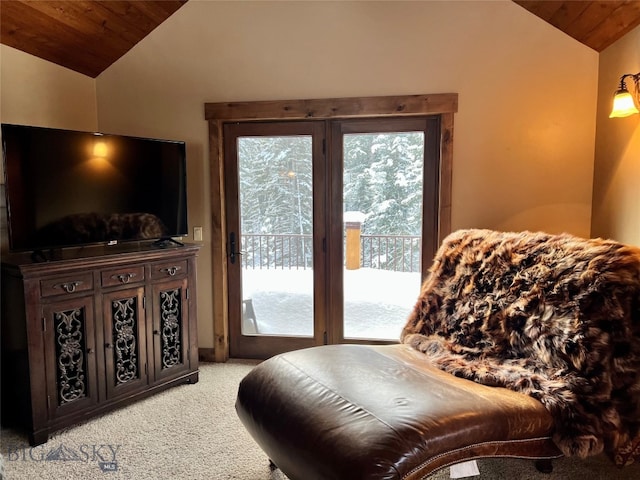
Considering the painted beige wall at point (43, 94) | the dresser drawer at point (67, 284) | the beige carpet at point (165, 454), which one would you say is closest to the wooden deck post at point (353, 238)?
the beige carpet at point (165, 454)

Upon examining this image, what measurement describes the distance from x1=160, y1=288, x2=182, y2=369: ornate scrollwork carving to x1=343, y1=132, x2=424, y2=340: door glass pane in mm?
1250

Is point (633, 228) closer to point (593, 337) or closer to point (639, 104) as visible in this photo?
point (639, 104)

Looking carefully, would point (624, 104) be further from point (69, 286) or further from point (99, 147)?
point (69, 286)

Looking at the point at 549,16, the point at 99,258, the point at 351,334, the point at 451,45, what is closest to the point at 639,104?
the point at 549,16

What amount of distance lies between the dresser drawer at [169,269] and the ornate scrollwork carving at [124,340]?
0.21 metres

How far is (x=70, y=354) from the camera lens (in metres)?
2.38

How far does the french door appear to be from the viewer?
3148 millimetres

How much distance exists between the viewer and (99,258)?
2449 millimetres

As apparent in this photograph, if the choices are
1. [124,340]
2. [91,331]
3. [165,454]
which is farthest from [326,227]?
[165,454]

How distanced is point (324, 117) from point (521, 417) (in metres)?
2.29

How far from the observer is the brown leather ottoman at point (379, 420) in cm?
139

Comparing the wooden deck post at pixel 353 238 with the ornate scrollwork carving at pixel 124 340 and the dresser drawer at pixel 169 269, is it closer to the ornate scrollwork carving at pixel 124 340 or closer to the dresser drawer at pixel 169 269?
the dresser drawer at pixel 169 269

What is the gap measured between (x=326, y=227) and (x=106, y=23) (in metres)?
2.05

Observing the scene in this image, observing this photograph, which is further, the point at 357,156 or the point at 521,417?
the point at 357,156
